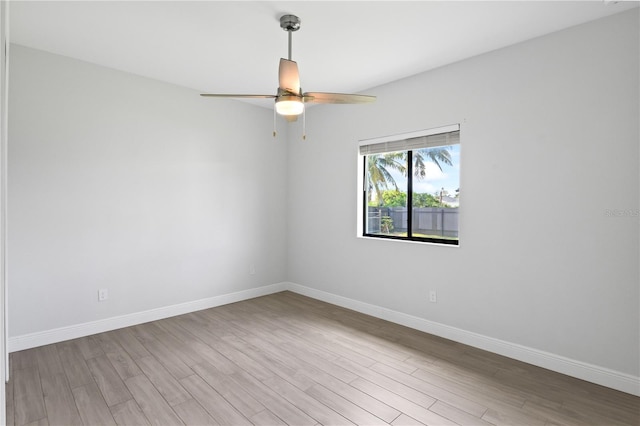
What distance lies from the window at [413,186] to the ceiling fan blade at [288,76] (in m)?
1.72

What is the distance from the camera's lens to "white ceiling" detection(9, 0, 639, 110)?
2.45 meters

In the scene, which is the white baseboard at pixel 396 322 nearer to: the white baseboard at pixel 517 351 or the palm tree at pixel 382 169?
the white baseboard at pixel 517 351

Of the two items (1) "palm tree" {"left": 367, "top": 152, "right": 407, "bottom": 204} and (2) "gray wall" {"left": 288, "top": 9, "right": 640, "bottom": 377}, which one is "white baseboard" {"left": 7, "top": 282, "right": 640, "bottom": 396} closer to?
(2) "gray wall" {"left": 288, "top": 9, "right": 640, "bottom": 377}

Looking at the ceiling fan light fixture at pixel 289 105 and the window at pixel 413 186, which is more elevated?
the ceiling fan light fixture at pixel 289 105

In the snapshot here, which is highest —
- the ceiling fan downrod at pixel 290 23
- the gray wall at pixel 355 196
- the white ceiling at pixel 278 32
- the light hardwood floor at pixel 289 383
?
the white ceiling at pixel 278 32

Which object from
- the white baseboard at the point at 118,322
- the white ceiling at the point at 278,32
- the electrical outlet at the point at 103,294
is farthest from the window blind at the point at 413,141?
the electrical outlet at the point at 103,294

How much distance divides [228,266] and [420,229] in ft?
7.97

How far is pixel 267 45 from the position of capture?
3.00 m

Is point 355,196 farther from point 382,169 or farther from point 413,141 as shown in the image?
point 413,141

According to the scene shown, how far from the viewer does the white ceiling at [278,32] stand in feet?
8.02

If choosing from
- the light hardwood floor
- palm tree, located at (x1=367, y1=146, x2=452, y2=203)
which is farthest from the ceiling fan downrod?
the light hardwood floor

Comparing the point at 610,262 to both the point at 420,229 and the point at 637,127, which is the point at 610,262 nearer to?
the point at 637,127

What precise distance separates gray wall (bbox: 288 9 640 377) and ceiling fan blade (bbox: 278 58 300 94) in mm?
1709

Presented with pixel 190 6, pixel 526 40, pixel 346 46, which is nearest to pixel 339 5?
pixel 346 46
